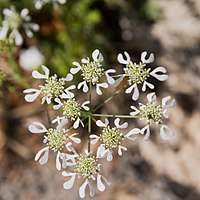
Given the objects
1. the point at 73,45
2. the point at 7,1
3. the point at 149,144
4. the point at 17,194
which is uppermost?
the point at 7,1

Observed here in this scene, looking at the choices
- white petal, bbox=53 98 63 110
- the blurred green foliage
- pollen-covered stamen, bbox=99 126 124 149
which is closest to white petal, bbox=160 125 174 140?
pollen-covered stamen, bbox=99 126 124 149

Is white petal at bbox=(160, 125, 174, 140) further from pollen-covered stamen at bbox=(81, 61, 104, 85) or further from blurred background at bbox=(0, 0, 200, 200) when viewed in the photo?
blurred background at bbox=(0, 0, 200, 200)

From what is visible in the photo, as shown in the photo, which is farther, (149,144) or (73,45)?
(149,144)

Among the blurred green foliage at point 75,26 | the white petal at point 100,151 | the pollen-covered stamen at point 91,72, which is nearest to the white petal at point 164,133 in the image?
the white petal at point 100,151

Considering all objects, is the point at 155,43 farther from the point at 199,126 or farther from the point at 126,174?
the point at 126,174

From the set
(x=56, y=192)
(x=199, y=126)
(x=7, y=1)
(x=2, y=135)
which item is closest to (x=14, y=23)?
(x=7, y=1)

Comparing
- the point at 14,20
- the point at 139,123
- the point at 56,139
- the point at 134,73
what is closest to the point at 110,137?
the point at 56,139

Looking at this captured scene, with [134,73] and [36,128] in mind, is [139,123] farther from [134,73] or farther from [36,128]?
[36,128]
